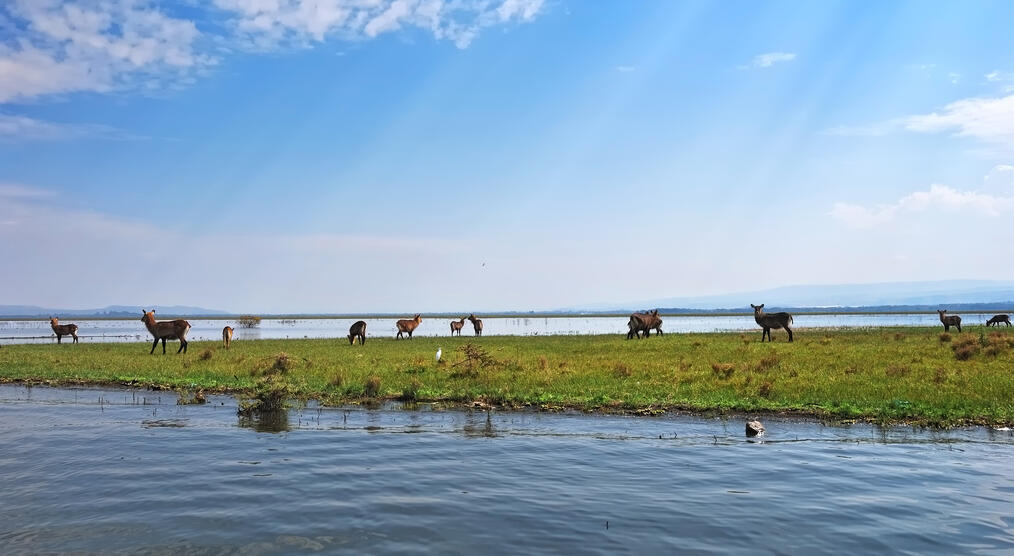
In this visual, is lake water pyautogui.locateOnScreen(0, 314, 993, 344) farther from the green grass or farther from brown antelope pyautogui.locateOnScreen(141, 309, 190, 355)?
the green grass

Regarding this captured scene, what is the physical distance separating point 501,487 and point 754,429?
22.1 feet

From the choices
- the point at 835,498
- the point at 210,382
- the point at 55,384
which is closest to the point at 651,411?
the point at 835,498

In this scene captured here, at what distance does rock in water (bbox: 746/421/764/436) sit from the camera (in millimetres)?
14523

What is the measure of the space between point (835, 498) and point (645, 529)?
3.44 metres

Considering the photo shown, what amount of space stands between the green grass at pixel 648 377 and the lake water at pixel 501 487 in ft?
4.87

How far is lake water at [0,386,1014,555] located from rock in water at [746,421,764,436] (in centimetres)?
38

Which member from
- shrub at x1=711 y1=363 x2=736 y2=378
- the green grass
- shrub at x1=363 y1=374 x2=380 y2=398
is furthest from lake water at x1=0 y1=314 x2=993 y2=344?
shrub at x1=363 y1=374 x2=380 y2=398

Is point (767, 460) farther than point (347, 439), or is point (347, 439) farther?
point (347, 439)

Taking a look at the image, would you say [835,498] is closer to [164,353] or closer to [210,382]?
[210,382]

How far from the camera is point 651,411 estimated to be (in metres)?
17.1

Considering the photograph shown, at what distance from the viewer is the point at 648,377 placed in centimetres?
2167

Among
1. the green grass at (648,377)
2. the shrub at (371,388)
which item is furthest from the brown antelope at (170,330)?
the shrub at (371,388)

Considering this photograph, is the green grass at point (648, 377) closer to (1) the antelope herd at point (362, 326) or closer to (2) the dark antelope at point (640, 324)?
(1) the antelope herd at point (362, 326)

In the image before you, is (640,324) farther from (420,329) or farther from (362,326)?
(420,329)
